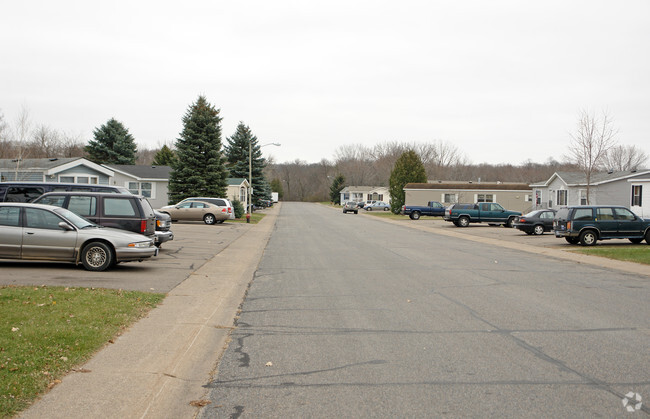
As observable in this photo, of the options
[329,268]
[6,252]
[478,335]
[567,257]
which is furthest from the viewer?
[567,257]

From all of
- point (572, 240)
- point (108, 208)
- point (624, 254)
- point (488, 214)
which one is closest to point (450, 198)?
point (488, 214)

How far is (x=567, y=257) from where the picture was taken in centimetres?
1917

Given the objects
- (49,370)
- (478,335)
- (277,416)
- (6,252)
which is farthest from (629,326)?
(6,252)

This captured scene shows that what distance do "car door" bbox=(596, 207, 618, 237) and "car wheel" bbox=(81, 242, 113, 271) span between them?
19.7 meters

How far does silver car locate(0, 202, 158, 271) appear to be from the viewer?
1217 cm

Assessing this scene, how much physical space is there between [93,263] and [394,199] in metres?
52.9

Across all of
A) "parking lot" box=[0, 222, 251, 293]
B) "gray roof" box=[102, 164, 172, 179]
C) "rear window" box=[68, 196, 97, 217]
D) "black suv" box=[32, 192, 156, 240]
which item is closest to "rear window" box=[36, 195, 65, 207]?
"black suv" box=[32, 192, 156, 240]

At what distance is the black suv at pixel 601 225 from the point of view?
23.0 metres

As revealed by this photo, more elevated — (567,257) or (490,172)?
(490,172)

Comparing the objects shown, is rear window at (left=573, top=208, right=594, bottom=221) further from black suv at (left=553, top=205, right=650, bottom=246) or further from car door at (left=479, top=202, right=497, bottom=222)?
car door at (left=479, top=202, right=497, bottom=222)

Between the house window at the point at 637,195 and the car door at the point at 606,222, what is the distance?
17.7m

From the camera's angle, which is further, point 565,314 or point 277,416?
point 565,314

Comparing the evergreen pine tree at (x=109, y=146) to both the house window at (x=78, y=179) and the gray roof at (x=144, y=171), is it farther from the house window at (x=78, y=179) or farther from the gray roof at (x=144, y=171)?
the house window at (x=78, y=179)

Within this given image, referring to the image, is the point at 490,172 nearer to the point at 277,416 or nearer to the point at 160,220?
the point at 160,220
